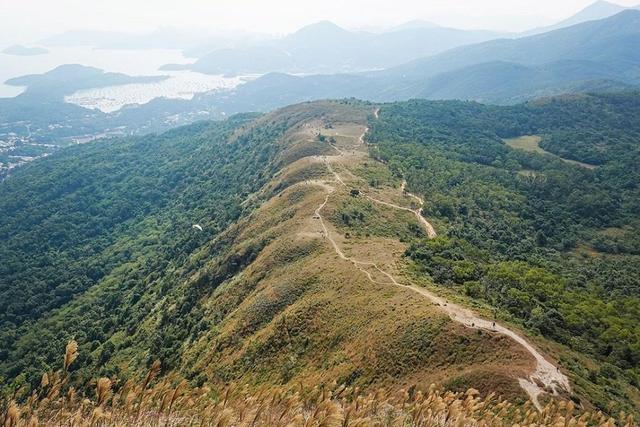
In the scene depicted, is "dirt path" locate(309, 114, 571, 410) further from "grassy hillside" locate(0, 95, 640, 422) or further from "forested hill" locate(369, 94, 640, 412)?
"forested hill" locate(369, 94, 640, 412)

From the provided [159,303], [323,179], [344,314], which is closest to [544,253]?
[323,179]

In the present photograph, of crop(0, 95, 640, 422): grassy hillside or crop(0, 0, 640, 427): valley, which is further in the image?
crop(0, 95, 640, 422): grassy hillside

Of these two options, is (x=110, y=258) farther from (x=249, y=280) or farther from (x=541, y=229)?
(x=541, y=229)

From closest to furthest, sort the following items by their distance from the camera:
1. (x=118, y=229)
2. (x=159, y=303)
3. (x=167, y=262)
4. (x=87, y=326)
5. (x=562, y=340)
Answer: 1. (x=562, y=340)
2. (x=159, y=303)
3. (x=87, y=326)
4. (x=167, y=262)
5. (x=118, y=229)

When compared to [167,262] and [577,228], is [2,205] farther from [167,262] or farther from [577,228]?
[577,228]

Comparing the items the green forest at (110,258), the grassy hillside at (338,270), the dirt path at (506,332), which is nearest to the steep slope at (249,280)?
the grassy hillside at (338,270)

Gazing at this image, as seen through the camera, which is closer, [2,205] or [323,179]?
[323,179]

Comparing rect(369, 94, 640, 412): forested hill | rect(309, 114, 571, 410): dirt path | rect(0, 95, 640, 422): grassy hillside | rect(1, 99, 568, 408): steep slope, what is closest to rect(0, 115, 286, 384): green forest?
rect(1, 99, 568, 408): steep slope
